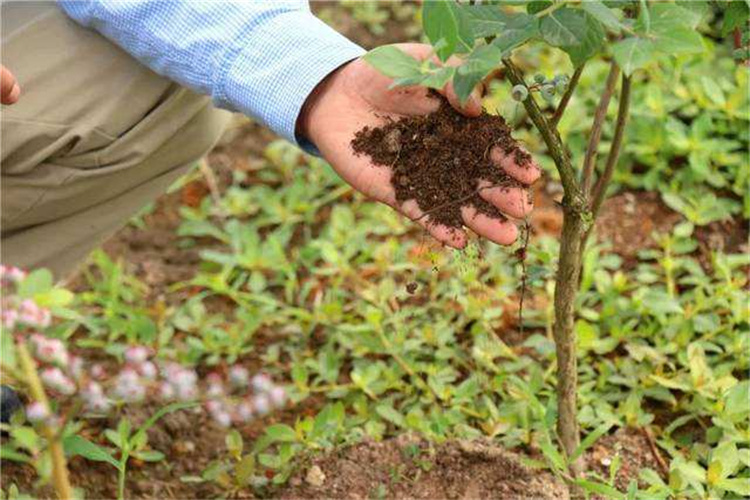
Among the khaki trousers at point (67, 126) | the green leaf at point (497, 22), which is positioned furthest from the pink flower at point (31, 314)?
the khaki trousers at point (67, 126)

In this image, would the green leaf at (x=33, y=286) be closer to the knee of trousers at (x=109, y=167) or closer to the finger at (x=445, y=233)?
the finger at (x=445, y=233)

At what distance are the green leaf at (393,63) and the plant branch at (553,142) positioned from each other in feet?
0.44

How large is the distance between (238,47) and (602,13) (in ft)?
2.14

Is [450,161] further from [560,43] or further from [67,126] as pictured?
[67,126]

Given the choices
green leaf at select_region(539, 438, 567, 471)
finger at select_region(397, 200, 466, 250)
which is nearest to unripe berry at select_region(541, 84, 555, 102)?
finger at select_region(397, 200, 466, 250)

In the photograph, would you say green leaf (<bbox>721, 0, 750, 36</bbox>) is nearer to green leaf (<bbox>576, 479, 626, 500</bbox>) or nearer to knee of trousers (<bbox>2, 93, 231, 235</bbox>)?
green leaf (<bbox>576, 479, 626, 500</bbox>)

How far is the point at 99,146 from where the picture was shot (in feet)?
5.35

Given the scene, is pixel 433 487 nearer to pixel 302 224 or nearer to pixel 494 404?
pixel 494 404

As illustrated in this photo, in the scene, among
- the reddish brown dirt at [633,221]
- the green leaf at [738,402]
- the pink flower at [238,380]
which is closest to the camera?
the green leaf at [738,402]

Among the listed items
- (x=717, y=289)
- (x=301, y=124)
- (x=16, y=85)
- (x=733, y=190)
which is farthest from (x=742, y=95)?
(x=16, y=85)

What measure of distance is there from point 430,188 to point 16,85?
0.60 meters

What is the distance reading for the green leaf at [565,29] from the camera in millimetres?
1049

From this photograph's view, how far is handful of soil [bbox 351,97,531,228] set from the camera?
4.19 ft

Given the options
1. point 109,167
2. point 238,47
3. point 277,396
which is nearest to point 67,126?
point 109,167
